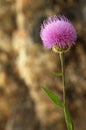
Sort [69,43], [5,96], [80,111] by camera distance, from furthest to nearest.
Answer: [5,96] → [80,111] → [69,43]

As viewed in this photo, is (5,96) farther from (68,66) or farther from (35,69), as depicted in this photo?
(68,66)

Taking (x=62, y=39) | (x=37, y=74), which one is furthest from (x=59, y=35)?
(x=37, y=74)

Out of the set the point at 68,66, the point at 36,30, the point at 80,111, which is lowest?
the point at 80,111

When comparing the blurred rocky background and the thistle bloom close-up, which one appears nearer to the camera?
the thistle bloom close-up

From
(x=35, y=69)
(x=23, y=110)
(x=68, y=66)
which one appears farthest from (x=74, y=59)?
(x=23, y=110)

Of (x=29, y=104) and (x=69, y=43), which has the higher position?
(x=69, y=43)

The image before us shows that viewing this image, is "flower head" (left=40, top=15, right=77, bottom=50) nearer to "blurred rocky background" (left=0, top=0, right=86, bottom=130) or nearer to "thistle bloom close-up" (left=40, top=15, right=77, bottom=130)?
"thistle bloom close-up" (left=40, top=15, right=77, bottom=130)

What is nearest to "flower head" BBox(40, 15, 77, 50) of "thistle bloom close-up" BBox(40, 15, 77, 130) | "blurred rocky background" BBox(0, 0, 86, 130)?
"thistle bloom close-up" BBox(40, 15, 77, 130)
